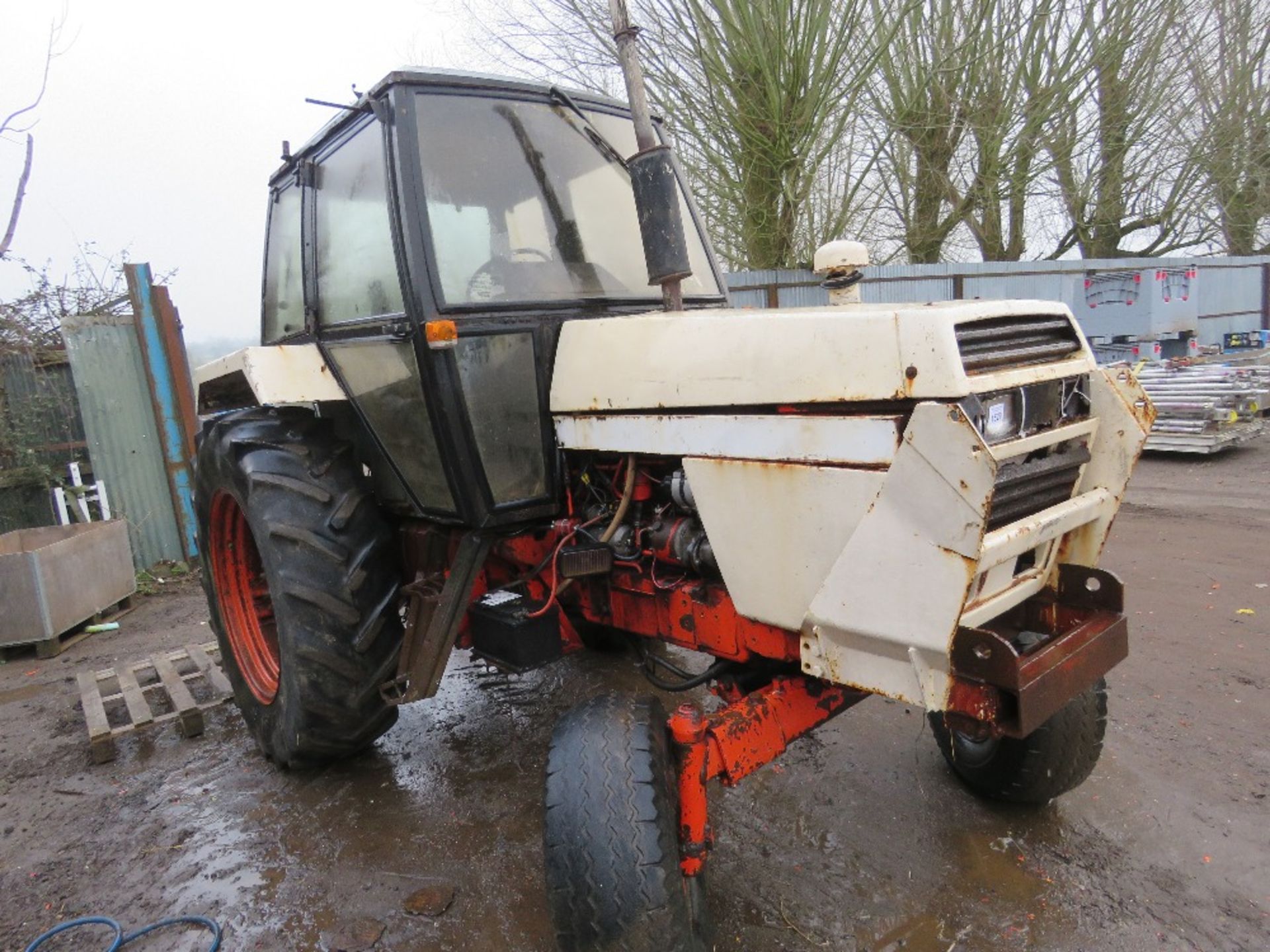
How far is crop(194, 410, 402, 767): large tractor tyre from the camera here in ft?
8.84

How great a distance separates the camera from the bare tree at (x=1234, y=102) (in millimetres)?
12906

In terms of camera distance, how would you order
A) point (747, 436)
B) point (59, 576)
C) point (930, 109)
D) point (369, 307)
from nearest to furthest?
1. point (747, 436)
2. point (369, 307)
3. point (59, 576)
4. point (930, 109)

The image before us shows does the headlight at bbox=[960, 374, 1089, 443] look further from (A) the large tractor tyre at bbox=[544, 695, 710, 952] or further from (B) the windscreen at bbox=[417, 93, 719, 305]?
(B) the windscreen at bbox=[417, 93, 719, 305]

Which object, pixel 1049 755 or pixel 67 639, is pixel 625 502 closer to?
pixel 1049 755

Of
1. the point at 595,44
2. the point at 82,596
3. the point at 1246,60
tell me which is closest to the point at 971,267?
the point at 595,44

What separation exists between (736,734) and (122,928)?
193 cm

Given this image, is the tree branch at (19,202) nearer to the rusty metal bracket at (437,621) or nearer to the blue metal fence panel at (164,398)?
the blue metal fence panel at (164,398)

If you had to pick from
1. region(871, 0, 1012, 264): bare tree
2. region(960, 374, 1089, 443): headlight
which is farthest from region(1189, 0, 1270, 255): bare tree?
region(960, 374, 1089, 443): headlight

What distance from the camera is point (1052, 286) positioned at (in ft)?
41.8

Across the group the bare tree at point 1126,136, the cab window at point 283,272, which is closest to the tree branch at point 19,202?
the cab window at point 283,272

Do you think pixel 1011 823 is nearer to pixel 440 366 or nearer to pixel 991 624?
pixel 991 624

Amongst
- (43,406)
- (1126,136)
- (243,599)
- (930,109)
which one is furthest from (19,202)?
(1126,136)

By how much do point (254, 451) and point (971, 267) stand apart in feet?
36.8

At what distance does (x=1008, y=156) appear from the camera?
38.6ft
